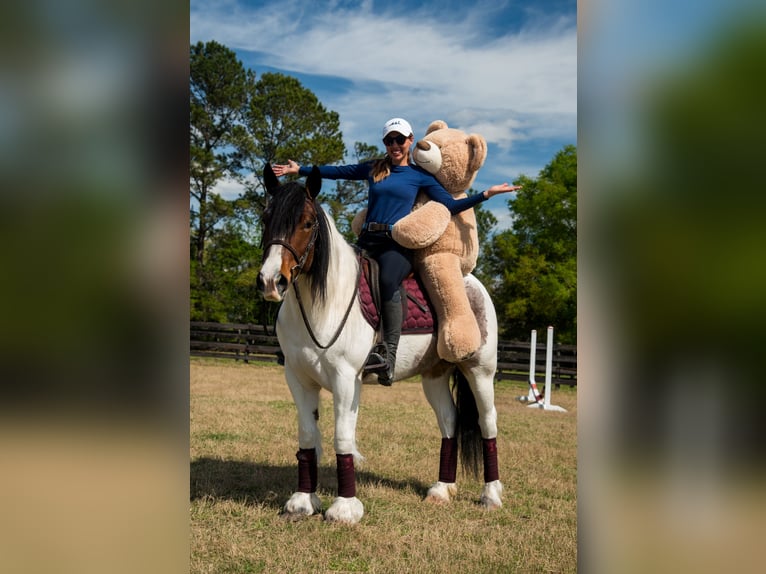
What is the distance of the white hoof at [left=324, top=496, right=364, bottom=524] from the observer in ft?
13.2

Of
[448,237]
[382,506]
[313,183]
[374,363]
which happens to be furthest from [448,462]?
[313,183]

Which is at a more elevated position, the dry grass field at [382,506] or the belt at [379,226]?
the belt at [379,226]

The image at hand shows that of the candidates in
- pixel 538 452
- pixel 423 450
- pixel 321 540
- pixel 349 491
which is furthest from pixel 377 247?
pixel 538 452

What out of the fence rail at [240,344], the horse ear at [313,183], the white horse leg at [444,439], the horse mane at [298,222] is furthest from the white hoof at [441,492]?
the fence rail at [240,344]

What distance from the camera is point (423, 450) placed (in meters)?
6.75

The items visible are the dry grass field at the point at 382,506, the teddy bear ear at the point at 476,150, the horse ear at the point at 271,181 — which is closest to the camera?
the dry grass field at the point at 382,506

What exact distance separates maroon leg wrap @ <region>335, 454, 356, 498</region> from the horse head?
1.27m

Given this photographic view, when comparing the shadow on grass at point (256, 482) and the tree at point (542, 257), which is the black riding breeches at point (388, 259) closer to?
the shadow on grass at point (256, 482)

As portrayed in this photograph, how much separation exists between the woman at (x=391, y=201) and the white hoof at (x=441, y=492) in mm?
1088

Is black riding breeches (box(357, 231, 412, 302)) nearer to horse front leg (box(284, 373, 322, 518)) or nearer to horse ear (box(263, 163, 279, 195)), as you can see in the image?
horse front leg (box(284, 373, 322, 518))

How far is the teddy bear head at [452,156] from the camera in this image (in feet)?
15.7
